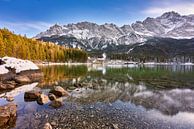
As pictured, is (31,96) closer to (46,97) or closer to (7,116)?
(46,97)

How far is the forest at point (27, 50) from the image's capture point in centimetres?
12180

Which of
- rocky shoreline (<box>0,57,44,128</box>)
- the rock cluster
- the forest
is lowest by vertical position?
the rock cluster

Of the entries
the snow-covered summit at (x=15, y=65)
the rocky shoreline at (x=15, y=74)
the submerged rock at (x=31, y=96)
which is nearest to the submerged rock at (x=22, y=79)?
the rocky shoreline at (x=15, y=74)

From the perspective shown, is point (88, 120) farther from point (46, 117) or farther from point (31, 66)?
point (31, 66)

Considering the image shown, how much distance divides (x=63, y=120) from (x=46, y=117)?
2119mm

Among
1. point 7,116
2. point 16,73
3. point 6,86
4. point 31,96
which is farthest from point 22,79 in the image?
point 7,116

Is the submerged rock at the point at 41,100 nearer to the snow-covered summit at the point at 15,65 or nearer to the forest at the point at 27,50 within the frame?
the snow-covered summit at the point at 15,65

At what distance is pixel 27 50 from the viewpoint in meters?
141

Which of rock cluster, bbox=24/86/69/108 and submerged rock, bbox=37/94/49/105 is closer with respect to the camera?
rock cluster, bbox=24/86/69/108

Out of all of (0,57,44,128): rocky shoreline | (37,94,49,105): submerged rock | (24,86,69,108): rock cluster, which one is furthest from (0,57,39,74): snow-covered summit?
(37,94,49,105): submerged rock

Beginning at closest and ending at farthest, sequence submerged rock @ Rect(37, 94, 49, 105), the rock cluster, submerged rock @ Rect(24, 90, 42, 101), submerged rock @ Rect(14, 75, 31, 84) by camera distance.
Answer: the rock cluster → submerged rock @ Rect(37, 94, 49, 105) → submerged rock @ Rect(24, 90, 42, 101) → submerged rock @ Rect(14, 75, 31, 84)

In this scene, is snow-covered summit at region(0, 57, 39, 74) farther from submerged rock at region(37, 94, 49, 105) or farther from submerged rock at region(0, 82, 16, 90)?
submerged rock at region(37, 94, 49, 105)

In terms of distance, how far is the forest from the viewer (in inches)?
4795

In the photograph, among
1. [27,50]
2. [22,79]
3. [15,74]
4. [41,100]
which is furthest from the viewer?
[27,50]
